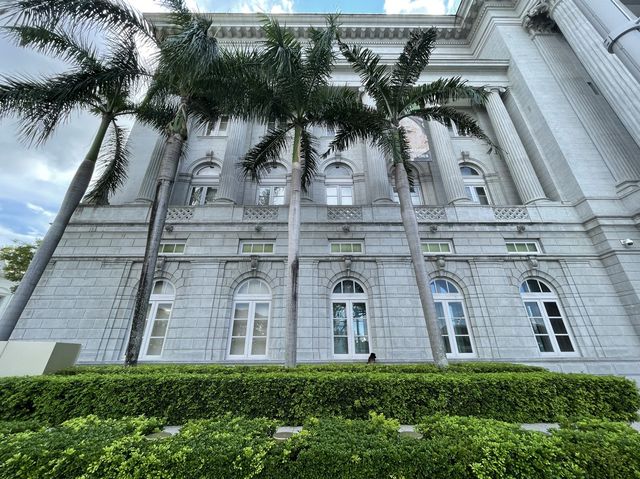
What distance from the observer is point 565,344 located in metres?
12.2

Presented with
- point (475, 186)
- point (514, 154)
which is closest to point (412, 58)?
point (514, 154)

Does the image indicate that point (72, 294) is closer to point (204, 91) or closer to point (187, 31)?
point (204, 91)

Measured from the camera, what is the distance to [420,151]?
49.2 feet

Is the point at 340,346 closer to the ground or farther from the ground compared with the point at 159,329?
closer to the ground

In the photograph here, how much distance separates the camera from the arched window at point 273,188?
1666cm

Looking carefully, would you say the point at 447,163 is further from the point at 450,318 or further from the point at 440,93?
the point at 450,318

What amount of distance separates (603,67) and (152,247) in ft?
77.2

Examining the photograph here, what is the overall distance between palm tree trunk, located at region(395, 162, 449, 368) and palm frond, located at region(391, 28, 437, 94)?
3.39 metres

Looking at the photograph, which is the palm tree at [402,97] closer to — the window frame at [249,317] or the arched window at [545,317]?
the window frame at [249,317]

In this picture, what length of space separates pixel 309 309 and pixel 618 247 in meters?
14.4

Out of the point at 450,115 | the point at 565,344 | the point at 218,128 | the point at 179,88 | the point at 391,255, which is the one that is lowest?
the point at 565,344

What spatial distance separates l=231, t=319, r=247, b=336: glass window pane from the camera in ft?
40.0

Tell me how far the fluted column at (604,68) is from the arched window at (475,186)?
665 centimetres

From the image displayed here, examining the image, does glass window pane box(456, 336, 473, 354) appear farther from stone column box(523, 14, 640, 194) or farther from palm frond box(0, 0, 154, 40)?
palm frond box(0, 0, 154, 40)
